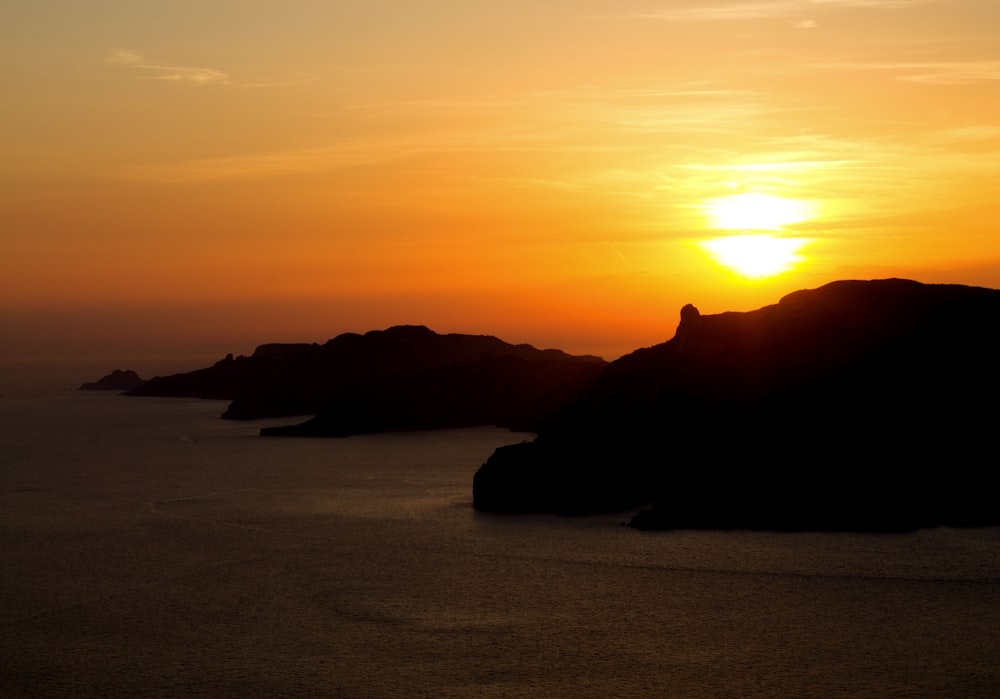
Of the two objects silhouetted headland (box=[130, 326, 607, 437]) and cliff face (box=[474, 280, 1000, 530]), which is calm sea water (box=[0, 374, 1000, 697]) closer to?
cliff face (box=[474, 280, 1000, 530])

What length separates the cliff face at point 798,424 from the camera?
47656 mm

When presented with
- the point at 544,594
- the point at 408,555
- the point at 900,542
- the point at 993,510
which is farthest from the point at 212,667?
the point at 993,510

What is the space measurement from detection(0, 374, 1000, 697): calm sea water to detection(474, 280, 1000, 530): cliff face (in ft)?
6.43

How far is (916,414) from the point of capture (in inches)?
1984

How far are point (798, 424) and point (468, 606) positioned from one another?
20572 mm

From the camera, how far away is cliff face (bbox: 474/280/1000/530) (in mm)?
47656

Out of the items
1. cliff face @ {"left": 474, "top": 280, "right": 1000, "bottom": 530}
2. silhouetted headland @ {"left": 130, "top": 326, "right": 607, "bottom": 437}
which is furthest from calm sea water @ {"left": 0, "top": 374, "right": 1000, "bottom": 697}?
silhouetted headland @ {"left": 130, "top": 326, "right": 607, "bottom": 437}

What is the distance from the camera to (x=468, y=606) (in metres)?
36.1

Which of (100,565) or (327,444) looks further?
(327,444)

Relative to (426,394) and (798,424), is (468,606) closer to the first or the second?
(798,424)

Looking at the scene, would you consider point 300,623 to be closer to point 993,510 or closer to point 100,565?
point 100,565

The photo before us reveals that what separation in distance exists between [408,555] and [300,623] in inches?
430

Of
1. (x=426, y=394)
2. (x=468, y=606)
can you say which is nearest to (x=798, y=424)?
(x=468, y=606)

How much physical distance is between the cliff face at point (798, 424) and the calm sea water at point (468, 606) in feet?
6.43
